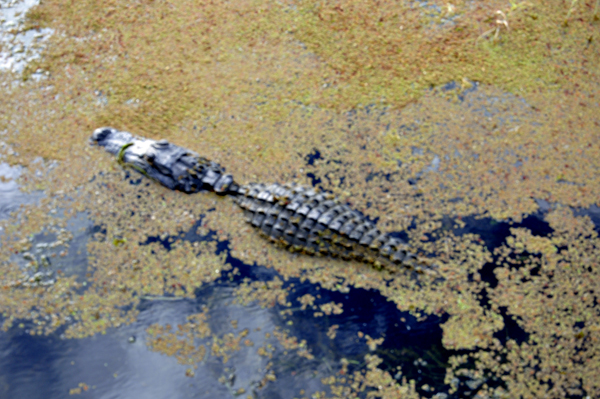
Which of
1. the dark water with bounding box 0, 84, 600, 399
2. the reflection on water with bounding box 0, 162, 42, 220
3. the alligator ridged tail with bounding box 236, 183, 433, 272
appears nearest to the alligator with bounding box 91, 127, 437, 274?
the alligator ridged tail with bounding box 236, 183, 433, 272

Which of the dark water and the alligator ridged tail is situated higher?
the alligator ridged tail

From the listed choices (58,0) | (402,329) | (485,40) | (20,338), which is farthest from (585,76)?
(58,0)

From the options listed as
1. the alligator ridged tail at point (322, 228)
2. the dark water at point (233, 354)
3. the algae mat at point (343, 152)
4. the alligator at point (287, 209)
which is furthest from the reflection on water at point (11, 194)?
the alligator ridged tail at point (322, 228)

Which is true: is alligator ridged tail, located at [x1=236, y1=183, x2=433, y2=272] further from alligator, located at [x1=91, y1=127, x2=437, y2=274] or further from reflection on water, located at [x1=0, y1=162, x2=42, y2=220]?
reflection on water, located at [x1=0, y1=162, x2=42, y2=220]

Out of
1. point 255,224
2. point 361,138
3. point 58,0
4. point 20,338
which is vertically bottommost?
point 20,338

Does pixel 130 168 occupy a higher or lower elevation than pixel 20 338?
higher

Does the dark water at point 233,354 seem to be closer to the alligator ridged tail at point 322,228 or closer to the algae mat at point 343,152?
the algae mat at point 343,152

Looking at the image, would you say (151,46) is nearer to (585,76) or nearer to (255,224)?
(255,224)
